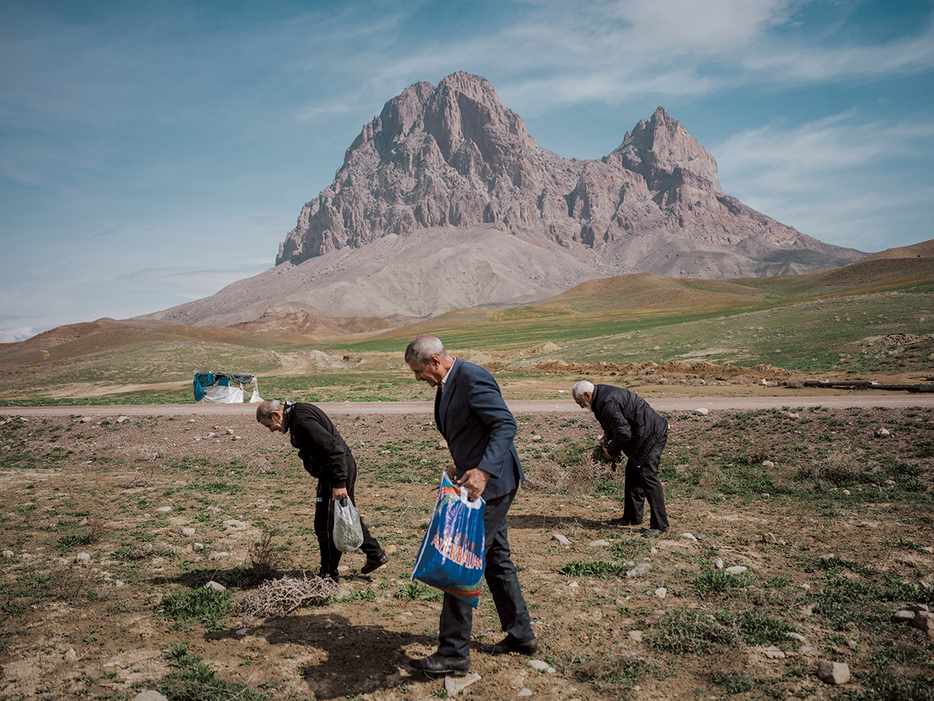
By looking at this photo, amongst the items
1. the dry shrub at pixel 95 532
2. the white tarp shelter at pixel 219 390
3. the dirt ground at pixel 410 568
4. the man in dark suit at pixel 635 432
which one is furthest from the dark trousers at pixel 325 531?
the white tarp shelter at pixel 219 390

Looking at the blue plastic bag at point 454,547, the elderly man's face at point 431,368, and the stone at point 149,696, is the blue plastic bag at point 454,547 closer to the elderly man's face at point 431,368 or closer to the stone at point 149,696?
the elderly man's face at point 431,368

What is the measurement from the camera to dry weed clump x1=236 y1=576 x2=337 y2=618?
5285 mm

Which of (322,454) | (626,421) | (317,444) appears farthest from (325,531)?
(626,421)

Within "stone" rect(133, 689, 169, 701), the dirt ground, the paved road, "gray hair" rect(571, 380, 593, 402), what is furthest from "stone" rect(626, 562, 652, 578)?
the paved road

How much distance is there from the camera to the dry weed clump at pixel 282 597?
17.3 ft

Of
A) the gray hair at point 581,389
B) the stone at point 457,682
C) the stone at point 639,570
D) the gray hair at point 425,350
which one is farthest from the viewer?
the gray hair at point 581,389

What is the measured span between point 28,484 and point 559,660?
38.0ft

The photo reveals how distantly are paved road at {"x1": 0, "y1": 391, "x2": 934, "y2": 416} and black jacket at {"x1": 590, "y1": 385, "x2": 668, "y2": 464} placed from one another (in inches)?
343

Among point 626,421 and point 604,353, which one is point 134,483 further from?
point 604,353

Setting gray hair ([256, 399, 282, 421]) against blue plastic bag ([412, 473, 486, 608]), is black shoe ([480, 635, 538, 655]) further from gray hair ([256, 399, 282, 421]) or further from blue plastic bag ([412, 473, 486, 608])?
gray hair ([256, 399, 282, 421])

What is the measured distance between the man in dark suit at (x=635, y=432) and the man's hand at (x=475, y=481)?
11.2ft

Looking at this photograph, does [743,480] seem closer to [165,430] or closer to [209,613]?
[209,613]

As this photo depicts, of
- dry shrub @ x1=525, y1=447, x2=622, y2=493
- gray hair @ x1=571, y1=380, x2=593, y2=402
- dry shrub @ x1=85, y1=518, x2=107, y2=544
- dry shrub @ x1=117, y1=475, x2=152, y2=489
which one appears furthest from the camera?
dry shrub @ x1=117, y1=475, x2=152, y2=489

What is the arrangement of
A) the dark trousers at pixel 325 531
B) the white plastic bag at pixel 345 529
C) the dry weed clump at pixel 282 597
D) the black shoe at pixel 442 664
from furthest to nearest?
the dark trousers at pixel 325 531 → the white plastic bag at pixel 345 529 → the dry weed clump at pixel 282 597 → the black shoe at pixel 442 664
